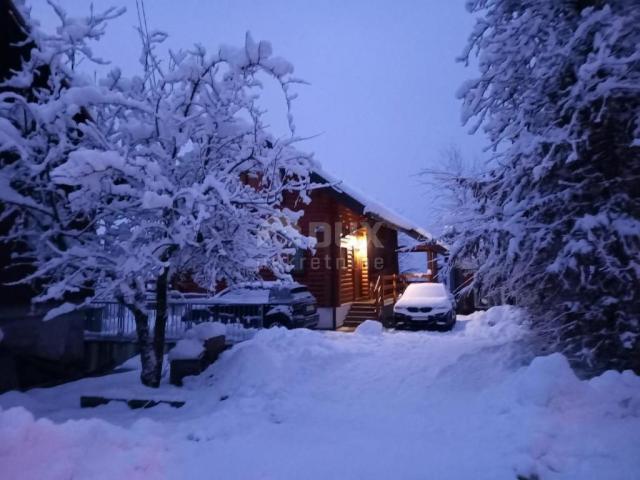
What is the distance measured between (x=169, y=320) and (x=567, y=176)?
917 centimetres

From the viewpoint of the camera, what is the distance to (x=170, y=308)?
428 inches

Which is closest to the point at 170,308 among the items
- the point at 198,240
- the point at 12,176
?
the point at 198,240

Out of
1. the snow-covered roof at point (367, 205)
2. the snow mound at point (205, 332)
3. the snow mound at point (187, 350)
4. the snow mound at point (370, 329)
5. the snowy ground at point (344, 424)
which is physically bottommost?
the snowy ground at point (344, 424)

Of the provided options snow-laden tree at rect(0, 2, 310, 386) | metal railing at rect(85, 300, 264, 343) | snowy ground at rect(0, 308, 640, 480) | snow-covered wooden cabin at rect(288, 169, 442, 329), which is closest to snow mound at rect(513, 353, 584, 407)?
snowy ground at rect(0, 308, 640, 480)

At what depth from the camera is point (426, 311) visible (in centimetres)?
1435

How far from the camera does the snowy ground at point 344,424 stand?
4.09 m

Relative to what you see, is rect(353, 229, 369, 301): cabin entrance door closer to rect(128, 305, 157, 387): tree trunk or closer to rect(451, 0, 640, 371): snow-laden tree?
rect(451, 0, 640, 371): snow-laden tree

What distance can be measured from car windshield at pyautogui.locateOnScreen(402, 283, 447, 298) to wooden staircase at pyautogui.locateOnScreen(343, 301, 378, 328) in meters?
1.35

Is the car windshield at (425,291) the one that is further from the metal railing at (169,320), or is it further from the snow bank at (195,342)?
the snow bank at (195,342)

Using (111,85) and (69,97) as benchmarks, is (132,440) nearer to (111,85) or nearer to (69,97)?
(69,97)

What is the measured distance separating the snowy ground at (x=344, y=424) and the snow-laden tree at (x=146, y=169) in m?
1.66

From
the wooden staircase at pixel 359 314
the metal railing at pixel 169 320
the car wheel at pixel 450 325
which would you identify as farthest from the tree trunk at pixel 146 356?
the car wheel at pixel 450 325

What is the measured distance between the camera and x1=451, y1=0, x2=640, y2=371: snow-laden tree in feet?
20.4

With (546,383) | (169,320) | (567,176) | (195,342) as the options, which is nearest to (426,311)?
(169,320)
